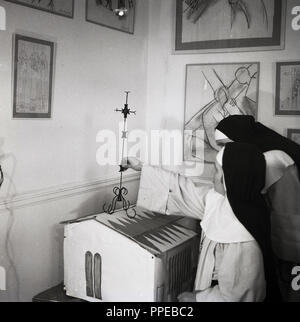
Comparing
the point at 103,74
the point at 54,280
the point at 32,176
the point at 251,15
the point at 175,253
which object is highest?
the point at 251,15

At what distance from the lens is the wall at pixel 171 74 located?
257 cm

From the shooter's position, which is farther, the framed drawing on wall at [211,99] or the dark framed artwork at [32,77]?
the framed drawing on wall at [211,99]

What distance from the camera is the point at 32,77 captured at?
2.07 meters

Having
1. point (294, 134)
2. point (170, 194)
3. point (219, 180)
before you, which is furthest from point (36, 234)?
point (294, 134)

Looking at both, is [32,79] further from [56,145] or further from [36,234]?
[36,234]

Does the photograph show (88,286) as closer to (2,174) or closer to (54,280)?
(54,280)

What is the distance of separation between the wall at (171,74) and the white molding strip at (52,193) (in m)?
0.60

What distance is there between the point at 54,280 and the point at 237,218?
1.23m

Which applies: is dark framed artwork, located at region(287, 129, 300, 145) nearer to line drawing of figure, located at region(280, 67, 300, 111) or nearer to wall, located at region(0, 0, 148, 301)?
line drawing of figure, located at region(280, 67, 300, 111)

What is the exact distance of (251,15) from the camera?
255 centimetres

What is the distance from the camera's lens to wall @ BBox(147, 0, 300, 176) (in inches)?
101

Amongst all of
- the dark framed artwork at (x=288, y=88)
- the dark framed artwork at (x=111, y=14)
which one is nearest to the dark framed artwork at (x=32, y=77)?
the dark framed artwork at (x=111, y=14)

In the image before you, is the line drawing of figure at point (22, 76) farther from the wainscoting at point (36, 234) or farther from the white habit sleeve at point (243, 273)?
the white habit sleeve at point (243, 273)

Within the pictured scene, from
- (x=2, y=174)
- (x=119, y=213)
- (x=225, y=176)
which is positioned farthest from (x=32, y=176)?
(x=225, y=176)
